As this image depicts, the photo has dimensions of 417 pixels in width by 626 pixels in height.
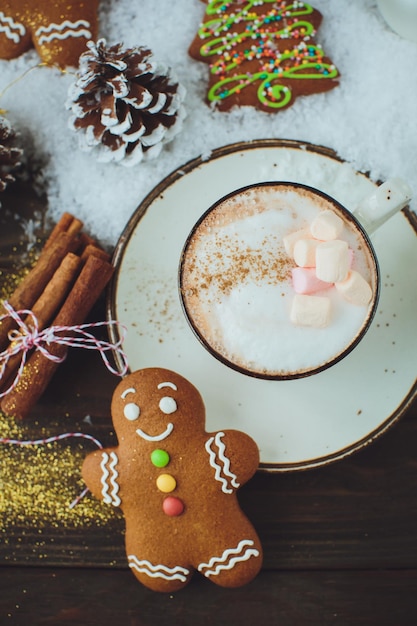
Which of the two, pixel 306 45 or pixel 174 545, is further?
pixel 306 45

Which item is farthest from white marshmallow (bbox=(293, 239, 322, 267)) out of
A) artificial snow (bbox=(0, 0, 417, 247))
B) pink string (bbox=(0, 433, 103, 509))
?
pink string (bbox=(0, 433, 103, 509))

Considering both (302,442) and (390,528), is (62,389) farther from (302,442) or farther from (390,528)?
(390,528)

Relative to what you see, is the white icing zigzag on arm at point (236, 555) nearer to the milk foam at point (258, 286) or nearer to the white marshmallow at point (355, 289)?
the milk foam at point (258, 286)

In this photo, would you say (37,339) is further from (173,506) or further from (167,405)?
(173,506)

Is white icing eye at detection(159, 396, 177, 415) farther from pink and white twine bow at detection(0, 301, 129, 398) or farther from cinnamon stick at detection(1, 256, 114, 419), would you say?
cinnamon stick at detection(1, 256, 114, 419)

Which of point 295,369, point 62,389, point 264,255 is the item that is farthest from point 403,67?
point 62,389

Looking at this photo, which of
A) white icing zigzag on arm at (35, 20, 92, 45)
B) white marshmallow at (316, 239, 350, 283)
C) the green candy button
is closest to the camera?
white marshmallow at (316, 239, 350, 283)
